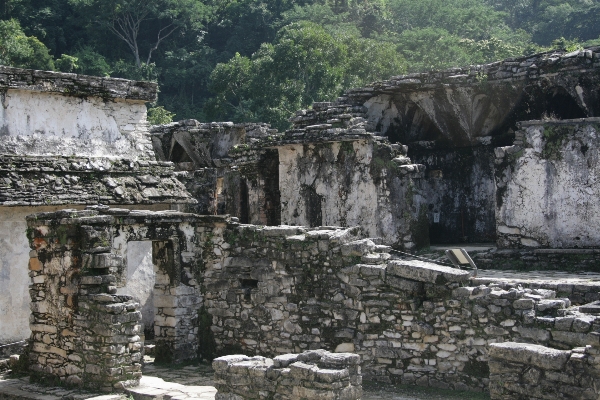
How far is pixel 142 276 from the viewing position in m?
15.7

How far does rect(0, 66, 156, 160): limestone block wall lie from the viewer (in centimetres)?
1590

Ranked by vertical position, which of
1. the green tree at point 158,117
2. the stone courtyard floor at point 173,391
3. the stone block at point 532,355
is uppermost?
the green tree at point 158,117

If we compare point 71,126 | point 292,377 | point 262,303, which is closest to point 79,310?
point 262,303

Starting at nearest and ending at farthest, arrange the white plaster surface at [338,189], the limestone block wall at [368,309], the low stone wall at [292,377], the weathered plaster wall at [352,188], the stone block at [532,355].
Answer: the stone block at [532,355] → the low stone wall at [292,377] → the limestone block wall at [368,309] → the weathered plaster wall at [352,188] → the white plaster surface at [338,189]

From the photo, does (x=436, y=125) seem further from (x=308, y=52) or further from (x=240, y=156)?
(x=308, y=52)

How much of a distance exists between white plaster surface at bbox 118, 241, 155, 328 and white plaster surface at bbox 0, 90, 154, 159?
7.94ft

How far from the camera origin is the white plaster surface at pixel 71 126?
15906 millimetres

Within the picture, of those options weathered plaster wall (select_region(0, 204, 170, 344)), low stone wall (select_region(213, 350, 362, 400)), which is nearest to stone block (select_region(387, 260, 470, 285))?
low stone wall (select_region(213, 350, 362, 400))

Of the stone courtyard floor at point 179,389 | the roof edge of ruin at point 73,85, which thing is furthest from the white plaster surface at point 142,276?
the roof edge of ruin at point 73,85

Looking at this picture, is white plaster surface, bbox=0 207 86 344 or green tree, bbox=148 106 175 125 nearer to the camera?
white plaster surface, bbox=0 207 86 344

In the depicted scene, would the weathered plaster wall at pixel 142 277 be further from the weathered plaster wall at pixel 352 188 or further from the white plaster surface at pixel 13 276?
the weathered plaster wall at pixel 352 188

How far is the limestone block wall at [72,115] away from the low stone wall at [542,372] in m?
10.5

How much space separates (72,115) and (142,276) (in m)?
3.65

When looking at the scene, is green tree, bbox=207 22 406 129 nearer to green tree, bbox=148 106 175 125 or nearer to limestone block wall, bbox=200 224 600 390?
green tree, bbox=148 106 175 125
